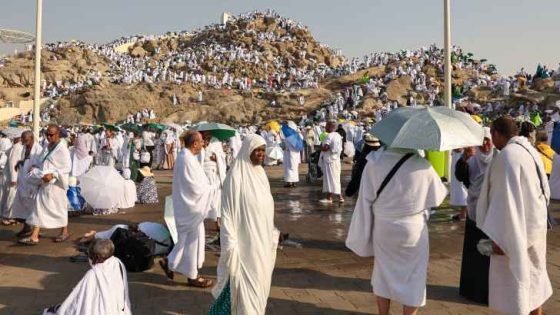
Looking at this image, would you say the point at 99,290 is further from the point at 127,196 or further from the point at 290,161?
the point at 290,161

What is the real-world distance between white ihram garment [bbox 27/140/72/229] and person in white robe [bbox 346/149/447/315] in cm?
491

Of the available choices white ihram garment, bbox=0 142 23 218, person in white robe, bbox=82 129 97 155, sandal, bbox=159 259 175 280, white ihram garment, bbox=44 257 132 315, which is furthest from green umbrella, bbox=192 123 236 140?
person in white robe, bbox=82 129 97 155

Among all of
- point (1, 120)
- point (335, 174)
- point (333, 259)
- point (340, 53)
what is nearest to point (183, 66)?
point (1, 120)

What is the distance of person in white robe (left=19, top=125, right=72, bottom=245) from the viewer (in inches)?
279

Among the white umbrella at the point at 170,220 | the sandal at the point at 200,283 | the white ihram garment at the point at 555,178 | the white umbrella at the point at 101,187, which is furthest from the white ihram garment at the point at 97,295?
the white ihram garment at the point at 555,178

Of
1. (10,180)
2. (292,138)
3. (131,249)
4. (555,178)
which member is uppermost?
(292,138)

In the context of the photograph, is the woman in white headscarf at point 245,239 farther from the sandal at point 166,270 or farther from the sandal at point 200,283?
the sandal at point 166,270

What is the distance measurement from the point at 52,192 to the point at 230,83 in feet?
135

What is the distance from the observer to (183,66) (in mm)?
57625

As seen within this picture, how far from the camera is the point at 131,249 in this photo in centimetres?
566

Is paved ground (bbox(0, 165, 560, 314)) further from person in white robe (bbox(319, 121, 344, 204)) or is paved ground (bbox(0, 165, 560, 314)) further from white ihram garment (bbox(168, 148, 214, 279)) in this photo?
person in white robe (bbox(319, 121, 344, 204))

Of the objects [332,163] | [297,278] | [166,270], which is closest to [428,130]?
[297,278]

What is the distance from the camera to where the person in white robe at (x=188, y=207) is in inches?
199

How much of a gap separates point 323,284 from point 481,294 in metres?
1.51
